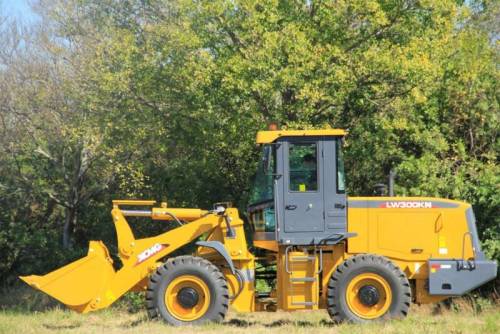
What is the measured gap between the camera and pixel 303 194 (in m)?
11.3

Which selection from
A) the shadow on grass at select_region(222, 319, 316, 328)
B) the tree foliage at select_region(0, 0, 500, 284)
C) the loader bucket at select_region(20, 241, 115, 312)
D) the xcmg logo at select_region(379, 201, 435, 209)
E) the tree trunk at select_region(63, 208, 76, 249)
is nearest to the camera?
the loader bucket at select_region(20, 241, 115, 312)

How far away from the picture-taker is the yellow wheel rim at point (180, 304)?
36.7 feet

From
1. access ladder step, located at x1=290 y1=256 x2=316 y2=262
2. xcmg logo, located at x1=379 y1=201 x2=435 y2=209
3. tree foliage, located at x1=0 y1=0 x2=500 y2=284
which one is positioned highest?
tree foliage, located at x1=0 y1=0 x2=500 y2=284

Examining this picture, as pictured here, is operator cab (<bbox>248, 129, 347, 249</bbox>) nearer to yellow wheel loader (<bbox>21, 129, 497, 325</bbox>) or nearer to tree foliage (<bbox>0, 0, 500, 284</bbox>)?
yellow wheel loader (<bbox>21, 129, 497, 325</bbox>)

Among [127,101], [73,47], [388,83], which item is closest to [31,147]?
[73,47]

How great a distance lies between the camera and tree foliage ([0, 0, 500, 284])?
15.4 metres

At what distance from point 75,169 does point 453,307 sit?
11.5 metres

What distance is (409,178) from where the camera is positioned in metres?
15.9

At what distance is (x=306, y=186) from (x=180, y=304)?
99.7 inches

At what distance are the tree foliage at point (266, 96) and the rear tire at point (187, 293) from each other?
4942 mm

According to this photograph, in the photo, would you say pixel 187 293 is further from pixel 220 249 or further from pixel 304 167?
pixel 304 167

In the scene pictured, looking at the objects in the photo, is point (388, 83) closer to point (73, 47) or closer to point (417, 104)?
point (417, 104)

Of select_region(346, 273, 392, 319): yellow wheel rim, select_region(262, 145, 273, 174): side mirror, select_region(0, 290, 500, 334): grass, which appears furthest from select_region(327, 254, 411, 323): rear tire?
select_region(262, 145, 273, 174): side mirror

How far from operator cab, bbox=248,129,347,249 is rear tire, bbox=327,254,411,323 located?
0.54 meters
